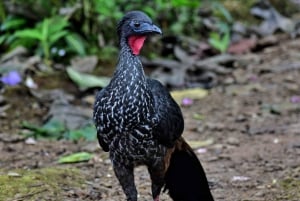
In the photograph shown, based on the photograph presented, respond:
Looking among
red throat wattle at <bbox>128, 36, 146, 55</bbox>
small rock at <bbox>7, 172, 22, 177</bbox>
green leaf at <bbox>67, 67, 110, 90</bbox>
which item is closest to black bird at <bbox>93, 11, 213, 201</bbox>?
red throat wattle at <bbox>128, 36, 146, 55</bbox>

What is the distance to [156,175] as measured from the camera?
14.1ft

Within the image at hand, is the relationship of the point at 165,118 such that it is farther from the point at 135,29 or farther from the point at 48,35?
the point at 48,35

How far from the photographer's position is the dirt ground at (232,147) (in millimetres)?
4887

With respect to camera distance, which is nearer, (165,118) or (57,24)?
(165,118)

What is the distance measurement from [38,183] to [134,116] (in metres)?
1.01

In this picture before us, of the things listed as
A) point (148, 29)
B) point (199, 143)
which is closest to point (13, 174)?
point (148, 29)

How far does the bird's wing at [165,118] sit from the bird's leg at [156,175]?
14 cm

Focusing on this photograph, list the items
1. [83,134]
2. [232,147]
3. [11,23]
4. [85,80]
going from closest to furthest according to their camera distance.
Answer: [232,147], [83,134], [85,80], [11,23]

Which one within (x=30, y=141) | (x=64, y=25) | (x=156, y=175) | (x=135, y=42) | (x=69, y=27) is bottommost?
(x=30, y=141)

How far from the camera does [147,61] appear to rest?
27.3 ft

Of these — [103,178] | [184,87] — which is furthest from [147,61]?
[103,178]

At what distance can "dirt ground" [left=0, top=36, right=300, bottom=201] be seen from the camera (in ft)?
16.0

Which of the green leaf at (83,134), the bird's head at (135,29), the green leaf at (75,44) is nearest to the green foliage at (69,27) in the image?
the green leaf at (75,44)

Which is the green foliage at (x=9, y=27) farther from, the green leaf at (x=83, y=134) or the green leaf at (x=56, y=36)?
the green leaf at (x=83, y=134)
